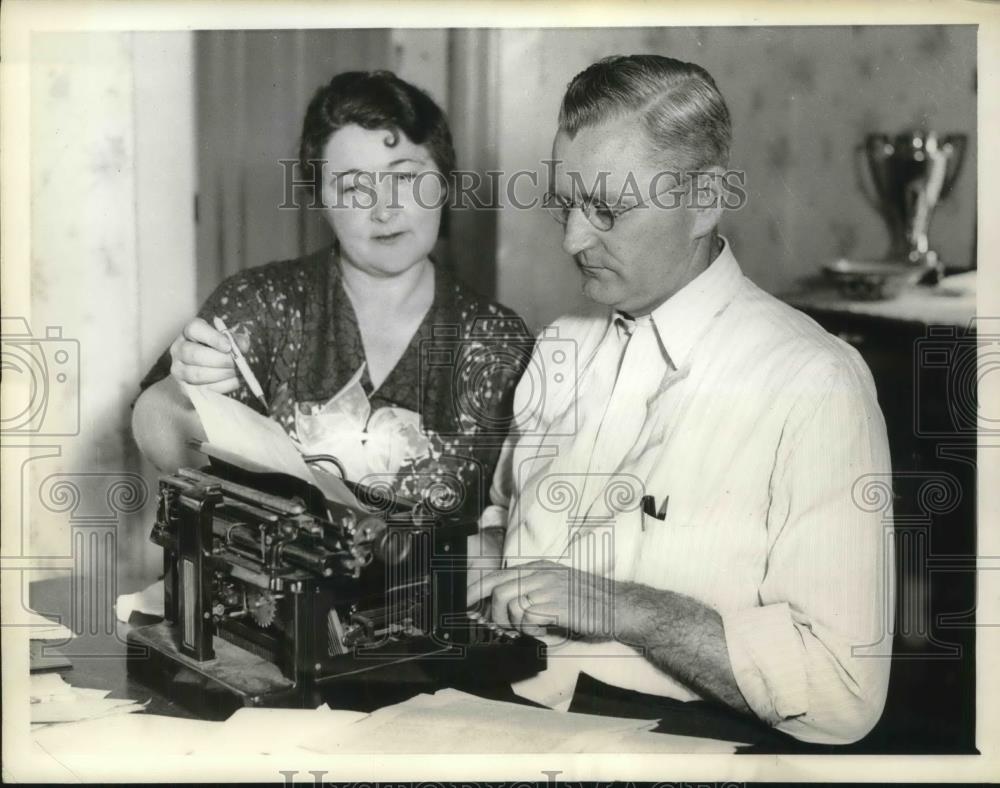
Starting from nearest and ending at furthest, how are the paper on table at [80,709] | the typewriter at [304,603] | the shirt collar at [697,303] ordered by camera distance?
the typewriter at [304,603] → the shirt collar at [697,303] → the paper on table at [80,709]

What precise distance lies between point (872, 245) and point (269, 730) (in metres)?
1.49

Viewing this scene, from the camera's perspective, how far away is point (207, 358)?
2.31m

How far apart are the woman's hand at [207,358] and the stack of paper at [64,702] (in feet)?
2.14

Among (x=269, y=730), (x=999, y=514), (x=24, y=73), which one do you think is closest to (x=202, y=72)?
(x=24, y=73)

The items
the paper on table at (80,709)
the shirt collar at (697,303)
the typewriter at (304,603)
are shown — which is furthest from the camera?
the paper on table at (80,709)

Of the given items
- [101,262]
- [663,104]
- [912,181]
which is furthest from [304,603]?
[912,181]

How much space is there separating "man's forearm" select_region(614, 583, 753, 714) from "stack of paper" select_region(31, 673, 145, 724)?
100 centimetres

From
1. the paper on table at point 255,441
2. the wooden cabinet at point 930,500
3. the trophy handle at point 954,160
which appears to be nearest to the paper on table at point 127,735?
the paper on table at point 255,441

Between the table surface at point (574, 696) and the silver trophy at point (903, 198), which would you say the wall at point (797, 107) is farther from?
the table surface at point (574, 696)

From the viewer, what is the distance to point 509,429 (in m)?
2.32

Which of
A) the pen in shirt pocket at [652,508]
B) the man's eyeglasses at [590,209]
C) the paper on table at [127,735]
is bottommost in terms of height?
the paper on table at [127,735]

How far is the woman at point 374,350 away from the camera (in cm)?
230

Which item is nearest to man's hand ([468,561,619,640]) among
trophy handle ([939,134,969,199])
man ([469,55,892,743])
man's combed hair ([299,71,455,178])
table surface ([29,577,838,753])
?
man ([469,55,892,743])

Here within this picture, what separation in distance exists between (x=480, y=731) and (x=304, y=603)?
0.45 meters
